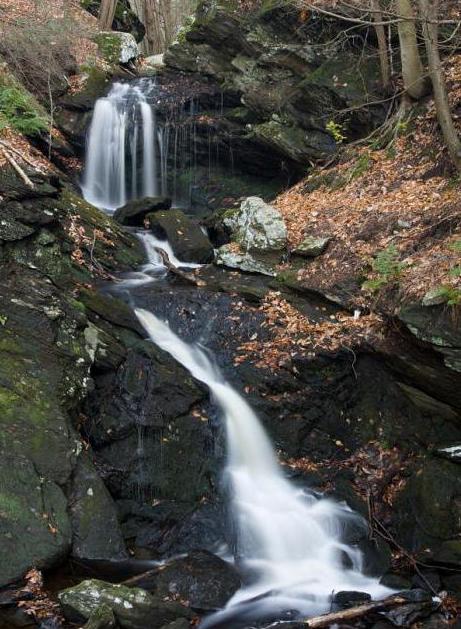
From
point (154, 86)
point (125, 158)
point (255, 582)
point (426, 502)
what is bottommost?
point (255, 582)

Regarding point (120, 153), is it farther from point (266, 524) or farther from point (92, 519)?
point (266, 524)

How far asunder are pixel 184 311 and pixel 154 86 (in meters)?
9.68

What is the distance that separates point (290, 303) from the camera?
8.72 meters

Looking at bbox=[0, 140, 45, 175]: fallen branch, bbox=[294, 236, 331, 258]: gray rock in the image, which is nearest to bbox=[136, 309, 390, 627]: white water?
bbox=[294, 236, 331, 258]: gray rock

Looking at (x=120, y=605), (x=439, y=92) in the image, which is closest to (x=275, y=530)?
(x=120, y=605)

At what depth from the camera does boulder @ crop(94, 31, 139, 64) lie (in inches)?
691

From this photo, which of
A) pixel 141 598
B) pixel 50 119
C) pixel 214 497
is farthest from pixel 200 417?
pixel 50 119

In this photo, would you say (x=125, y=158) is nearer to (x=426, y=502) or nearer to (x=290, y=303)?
(x=290, y=303)

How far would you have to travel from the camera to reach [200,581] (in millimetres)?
5672

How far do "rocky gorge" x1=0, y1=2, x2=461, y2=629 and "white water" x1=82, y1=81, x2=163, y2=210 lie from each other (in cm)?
344

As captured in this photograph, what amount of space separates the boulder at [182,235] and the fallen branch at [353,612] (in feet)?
22.0

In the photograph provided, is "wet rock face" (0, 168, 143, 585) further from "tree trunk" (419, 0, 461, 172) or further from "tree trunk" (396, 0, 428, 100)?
"tree trunk" (396, 0, 428, 100)

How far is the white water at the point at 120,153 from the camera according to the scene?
1379 cm

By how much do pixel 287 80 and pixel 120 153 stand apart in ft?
14.6
